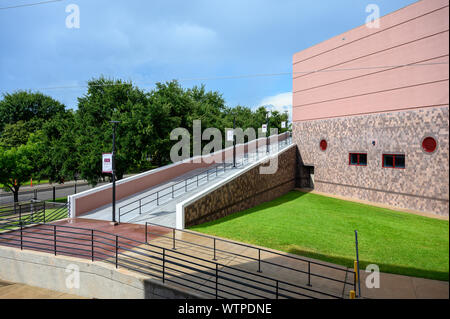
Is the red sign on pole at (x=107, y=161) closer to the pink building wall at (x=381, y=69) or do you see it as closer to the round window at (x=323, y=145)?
the pink building wall at (x=381, y=69)

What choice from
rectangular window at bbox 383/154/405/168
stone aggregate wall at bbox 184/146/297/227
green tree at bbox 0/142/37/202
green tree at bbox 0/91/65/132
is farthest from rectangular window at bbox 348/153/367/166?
green tree at bbox 0/91/65/132

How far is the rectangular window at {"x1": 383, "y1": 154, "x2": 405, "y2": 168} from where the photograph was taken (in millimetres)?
6743

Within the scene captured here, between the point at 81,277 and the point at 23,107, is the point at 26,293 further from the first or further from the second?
the point at 23,107

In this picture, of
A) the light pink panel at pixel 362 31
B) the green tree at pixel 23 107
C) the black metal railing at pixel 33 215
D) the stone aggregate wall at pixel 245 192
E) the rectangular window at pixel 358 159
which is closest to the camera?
the light pink panel at pixel 362 31

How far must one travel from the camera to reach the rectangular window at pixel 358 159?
52.6 feet

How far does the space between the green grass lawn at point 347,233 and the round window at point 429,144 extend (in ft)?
4.08

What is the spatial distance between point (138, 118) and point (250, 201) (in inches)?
435

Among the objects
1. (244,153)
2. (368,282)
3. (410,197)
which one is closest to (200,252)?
(368,282)

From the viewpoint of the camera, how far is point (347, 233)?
1001 cm

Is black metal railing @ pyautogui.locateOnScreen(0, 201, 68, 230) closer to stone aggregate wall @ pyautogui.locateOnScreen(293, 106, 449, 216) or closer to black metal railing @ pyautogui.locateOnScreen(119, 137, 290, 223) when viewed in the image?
black metal railing @ pyautogui.locateOnScreen(119, 137, 290, 223)

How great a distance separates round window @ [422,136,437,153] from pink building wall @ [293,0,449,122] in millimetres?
640

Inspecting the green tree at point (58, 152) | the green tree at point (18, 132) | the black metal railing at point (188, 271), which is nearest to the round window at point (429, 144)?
the black metal railing at point (188, 271)

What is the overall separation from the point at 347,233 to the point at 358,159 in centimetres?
797

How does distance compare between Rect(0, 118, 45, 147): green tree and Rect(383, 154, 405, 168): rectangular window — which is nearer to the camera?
Rect(383, 154, 405, 168): rectangular window
